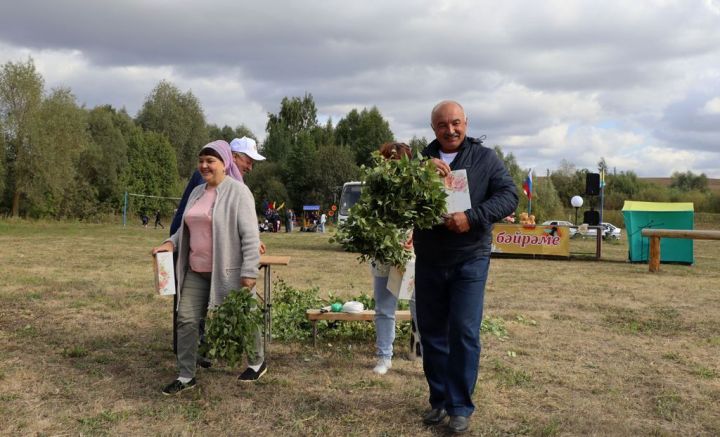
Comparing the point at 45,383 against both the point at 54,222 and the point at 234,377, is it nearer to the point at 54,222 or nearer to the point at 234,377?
the point at 234,377

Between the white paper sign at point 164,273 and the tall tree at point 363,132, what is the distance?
2256 inches

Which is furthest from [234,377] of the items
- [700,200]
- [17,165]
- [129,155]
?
[700,200]

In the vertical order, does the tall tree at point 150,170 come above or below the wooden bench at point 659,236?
above

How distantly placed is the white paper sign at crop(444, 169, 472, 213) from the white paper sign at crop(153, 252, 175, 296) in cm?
202

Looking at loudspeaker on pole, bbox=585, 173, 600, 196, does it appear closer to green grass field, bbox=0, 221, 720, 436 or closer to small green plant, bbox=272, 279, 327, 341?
green grass field, bbox=0, 221, 720, 436

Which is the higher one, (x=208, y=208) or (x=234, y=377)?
(x=208, y=208)

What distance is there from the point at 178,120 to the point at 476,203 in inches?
2264

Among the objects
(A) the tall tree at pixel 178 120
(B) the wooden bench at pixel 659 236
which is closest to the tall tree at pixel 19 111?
(A) the tall tree at pixel 178 120

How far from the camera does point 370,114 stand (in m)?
66.7

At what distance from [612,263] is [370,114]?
52.2 metres

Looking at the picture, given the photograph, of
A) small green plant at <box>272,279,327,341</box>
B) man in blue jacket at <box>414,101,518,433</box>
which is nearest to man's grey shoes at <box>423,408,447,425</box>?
man in blue jacket at <box>414,101,518,433</box>

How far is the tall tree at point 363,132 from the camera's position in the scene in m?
63.9

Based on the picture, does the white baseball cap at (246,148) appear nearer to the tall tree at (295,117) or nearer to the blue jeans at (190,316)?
the blue jeans at (190,316)

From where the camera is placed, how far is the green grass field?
399 centimetres
